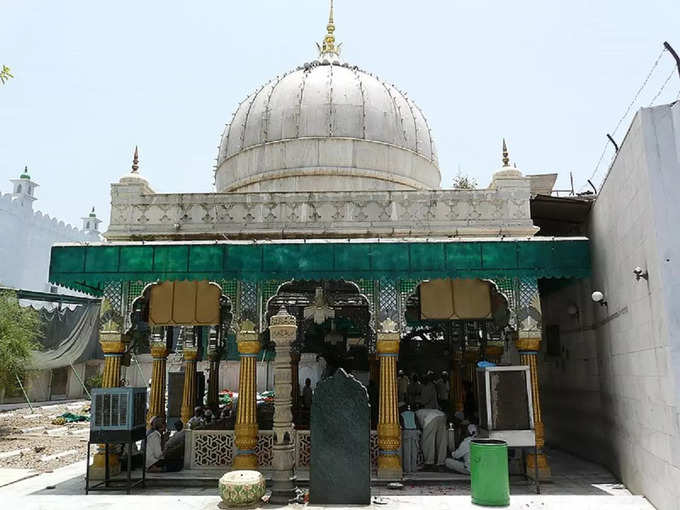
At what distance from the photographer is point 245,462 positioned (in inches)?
458

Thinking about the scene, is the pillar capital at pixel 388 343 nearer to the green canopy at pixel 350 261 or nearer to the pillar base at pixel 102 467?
the green canopy at pixel 350 261

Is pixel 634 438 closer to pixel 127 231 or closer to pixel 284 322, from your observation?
pixel 284 322

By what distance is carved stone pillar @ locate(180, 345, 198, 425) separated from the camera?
18.1 meters

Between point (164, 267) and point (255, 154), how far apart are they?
5808 mm

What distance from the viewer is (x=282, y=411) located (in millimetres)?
9992

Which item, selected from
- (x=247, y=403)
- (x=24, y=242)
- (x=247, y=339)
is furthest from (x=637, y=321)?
(x=24, y=242)

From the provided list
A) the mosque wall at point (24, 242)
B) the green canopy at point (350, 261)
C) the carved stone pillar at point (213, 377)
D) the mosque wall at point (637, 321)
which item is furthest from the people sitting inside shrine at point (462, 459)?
the mosque wall at point (24, 242)

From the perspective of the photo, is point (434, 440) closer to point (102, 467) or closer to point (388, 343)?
point (388, 343)

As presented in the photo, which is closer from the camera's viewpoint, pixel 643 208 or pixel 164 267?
pixel 643 208

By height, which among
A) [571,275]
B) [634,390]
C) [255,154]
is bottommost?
[634,390]

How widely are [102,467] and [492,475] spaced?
7892 mm

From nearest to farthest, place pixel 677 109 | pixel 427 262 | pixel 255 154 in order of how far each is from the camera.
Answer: pixel 677 109 → pixel 427 262 → pixel 255 154

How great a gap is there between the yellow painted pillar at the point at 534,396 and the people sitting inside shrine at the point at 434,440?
2085mm

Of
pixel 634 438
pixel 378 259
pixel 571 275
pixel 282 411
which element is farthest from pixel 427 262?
pixel 634 438
